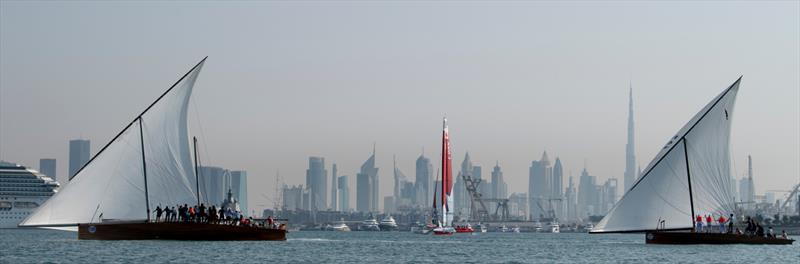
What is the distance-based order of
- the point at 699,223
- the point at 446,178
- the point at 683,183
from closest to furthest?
the point at 699,223, the point at 683,183, the point at 446,178

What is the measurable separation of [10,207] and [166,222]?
12352 centimetres

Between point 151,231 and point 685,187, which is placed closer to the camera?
point 151,231

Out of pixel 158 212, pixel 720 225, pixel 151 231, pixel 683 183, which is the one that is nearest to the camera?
pixel 158 212

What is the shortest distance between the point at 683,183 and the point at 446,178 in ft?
215

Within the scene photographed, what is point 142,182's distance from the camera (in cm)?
7938

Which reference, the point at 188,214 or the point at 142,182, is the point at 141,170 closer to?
the point at 142,182

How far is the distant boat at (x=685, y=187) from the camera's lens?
8375 centimetres

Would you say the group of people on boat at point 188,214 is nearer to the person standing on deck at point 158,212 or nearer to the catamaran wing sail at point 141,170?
the person standing on deck at point 158,212

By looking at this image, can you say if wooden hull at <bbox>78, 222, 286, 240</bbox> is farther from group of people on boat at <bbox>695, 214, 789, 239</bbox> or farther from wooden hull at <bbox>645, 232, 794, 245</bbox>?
group of people on boat at <bbox>695, 214, 789, 239</bbox>

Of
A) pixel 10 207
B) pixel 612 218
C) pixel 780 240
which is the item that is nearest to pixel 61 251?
pixel 612 218

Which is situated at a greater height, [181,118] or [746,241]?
[181,118]

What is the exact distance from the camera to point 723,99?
84.8 m

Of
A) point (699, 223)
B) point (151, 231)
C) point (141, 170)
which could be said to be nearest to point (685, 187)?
point (699, 223)

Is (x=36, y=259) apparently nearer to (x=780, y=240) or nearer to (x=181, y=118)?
(x=181, y=118)
